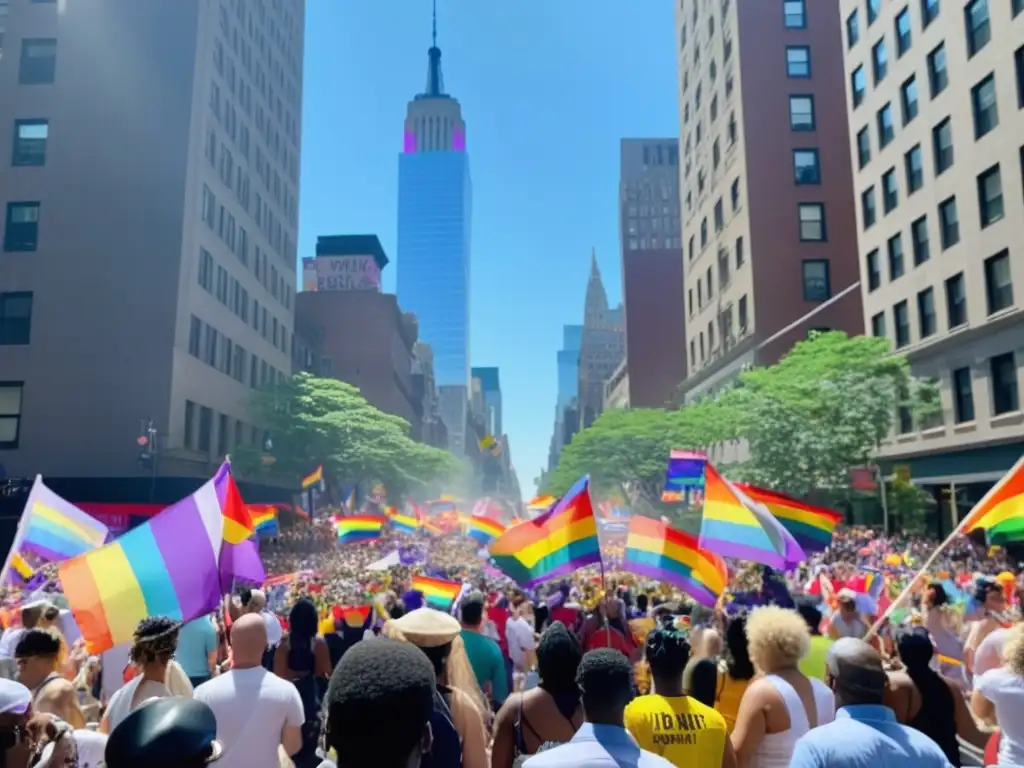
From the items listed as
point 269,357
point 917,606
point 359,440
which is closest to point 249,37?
point 269,357

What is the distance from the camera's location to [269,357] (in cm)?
5441

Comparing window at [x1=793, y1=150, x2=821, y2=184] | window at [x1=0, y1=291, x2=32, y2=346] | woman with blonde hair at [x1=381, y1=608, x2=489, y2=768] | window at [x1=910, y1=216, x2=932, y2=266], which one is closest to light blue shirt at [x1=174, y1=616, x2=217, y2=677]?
woman with blonde hair at [x1=381, y1=608, x2=489, y2=768]

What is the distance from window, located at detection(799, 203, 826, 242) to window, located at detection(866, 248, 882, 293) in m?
11.2

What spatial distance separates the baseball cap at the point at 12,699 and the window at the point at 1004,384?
3095cm

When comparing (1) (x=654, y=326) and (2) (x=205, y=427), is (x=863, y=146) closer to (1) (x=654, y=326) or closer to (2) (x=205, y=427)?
(2) (x=205, y=427)

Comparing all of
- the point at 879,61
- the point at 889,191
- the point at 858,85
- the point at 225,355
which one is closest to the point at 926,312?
the point at 889,191

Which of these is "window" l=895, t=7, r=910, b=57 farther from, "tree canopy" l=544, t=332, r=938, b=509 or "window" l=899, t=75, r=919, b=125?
"tree canopy" l=544, t=332, r=938, b=509

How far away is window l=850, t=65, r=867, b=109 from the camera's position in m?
39.7

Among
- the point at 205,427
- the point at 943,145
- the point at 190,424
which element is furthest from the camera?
the point at 205,427

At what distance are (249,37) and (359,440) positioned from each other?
25900 mm

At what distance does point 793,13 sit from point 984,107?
2654 cm

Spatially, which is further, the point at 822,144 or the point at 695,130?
the point at 695,130

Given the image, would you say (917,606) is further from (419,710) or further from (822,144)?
(822,144)

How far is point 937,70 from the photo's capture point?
3275cm
